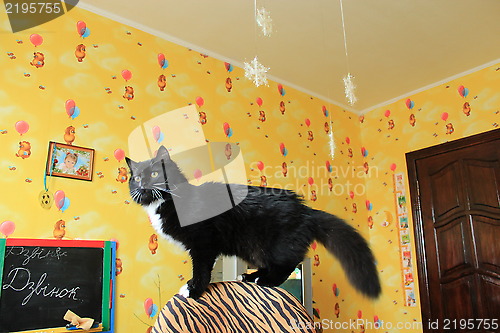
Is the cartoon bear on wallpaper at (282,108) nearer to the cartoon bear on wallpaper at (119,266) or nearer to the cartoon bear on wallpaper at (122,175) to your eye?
the cartoon bear on wallpaper at (122,175)

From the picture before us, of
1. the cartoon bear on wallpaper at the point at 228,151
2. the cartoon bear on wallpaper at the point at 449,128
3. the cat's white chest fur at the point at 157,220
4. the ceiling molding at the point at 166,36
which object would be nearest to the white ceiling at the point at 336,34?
the ceiling molding at the point at 166,36

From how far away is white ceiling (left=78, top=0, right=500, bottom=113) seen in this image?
101 inches

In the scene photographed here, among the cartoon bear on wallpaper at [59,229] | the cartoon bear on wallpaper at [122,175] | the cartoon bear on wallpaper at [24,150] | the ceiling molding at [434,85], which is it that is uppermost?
the ceiling molding at [434,85]

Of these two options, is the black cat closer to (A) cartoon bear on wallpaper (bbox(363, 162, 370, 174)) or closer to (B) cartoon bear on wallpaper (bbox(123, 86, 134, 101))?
(B) cartoon bear on wallpaper (bbox(123, 86, 134, 101))

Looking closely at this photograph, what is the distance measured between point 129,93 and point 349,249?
6.65 ft

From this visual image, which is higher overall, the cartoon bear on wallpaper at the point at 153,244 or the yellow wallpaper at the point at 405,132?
the yellow wallpaper at the point at 405,132

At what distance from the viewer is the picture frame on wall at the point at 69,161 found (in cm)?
222

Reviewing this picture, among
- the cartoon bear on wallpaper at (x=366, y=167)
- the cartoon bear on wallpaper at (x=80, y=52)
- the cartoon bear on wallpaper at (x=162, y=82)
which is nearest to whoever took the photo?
the cartoon bear on wallpaper at (x=80, y=52)

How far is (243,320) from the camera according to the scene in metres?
1.05

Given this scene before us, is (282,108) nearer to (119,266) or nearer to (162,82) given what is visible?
(162,82)

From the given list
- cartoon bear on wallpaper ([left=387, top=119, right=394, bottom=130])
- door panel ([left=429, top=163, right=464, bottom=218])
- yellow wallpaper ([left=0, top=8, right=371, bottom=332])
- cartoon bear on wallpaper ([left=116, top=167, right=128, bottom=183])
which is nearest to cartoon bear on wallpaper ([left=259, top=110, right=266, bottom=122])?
yellow wallpaper ([left=0, top=8, right=371, bottom=332])

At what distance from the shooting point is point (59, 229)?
7.16 feet

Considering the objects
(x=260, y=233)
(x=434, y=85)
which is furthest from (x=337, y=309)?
(x=260, y=233)

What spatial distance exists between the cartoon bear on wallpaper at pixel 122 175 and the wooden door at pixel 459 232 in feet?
8.22
